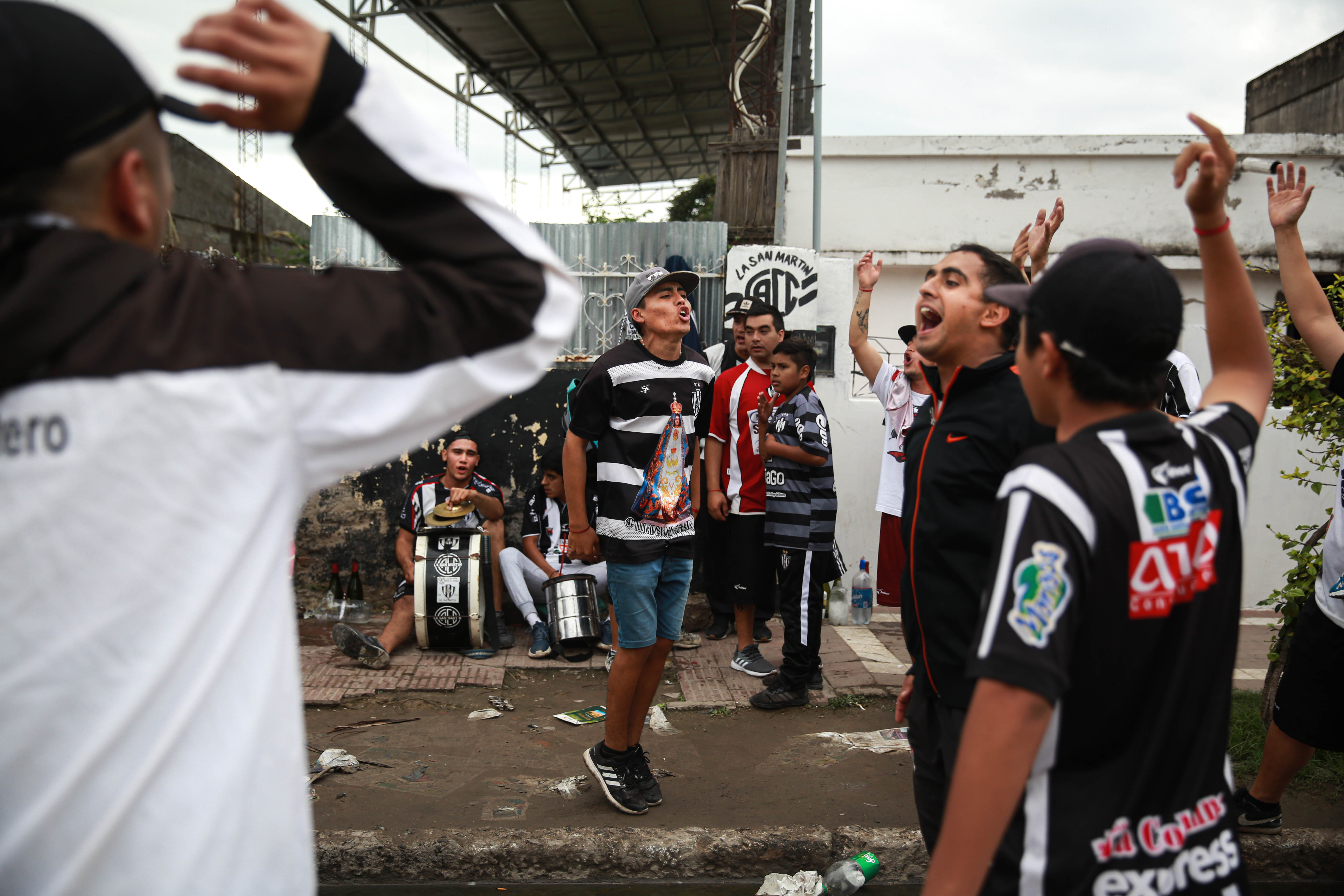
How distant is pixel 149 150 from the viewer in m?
1.07

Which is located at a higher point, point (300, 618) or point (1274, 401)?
point (1274, 401)

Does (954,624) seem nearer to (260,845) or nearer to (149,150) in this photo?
(260,845)

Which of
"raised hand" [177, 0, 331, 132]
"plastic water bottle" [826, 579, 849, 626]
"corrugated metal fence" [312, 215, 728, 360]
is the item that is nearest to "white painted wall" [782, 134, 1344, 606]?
"corrugated metal fence" [312, 215, 728, 360]

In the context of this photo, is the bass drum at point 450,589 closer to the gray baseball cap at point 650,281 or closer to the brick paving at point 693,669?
the brick paving at point 693,669

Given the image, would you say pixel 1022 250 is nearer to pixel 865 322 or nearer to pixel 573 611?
pixel 865 322

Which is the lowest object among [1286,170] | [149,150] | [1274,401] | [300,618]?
[300,618]

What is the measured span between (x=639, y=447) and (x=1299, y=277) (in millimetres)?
2512

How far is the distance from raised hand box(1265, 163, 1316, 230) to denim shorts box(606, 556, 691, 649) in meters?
2.51

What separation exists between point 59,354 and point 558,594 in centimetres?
Result: 522

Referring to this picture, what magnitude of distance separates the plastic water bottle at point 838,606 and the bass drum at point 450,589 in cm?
264

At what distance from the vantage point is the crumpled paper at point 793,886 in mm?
3393

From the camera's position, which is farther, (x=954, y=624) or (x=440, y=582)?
(x=440, y=582)

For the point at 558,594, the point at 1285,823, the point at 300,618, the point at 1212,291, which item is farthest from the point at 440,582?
the point at 1212,291

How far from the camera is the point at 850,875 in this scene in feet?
11.2
